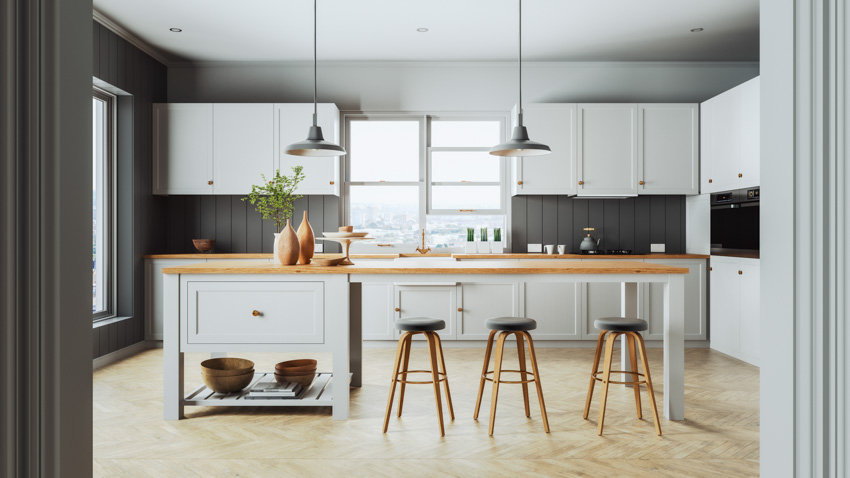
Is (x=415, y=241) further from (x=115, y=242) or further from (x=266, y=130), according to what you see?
(x=115, y=242)

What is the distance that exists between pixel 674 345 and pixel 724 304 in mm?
2354

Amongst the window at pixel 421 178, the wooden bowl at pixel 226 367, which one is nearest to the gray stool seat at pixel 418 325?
the wooden bowl at pixel 226 367

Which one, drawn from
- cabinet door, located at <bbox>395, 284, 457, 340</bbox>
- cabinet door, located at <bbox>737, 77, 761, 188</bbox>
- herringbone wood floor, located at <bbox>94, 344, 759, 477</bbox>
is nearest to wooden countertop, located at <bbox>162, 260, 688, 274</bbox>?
herringbone wood floor, located at <bbox>94, 344, 759, 477</bbox>

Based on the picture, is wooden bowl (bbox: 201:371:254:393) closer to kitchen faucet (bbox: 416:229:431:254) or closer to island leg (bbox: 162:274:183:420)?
island leg (bbox: 162:274:183:420)

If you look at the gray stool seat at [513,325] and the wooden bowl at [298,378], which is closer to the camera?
the gray stool seat at [513,325]

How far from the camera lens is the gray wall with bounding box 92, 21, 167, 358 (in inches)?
193

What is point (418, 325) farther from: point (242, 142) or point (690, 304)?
point (690, 304)

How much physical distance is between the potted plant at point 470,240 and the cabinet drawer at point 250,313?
2.82 m

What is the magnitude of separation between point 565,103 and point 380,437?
13.2 feet

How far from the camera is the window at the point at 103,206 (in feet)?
16.5

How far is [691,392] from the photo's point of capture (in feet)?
12.4

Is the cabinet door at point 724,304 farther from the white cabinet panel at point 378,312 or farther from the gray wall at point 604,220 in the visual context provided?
the white cabinet panel at point 378,312

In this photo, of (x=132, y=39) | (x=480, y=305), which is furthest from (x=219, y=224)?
(x=480, y=305)
